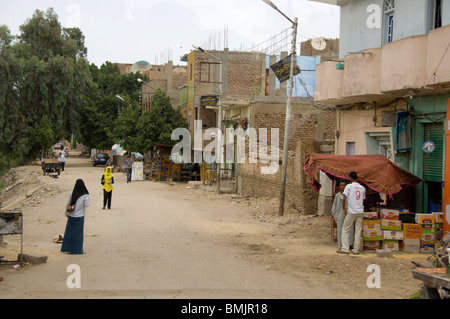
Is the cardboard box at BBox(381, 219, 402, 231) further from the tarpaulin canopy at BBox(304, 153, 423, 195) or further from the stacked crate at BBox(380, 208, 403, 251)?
the tarpaulin canopy at BBox(304, 153, 423, 195)

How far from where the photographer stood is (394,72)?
13383 millimetres

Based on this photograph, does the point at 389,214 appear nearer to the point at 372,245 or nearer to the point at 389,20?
the point at 372,245

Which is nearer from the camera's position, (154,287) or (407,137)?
(154,287)

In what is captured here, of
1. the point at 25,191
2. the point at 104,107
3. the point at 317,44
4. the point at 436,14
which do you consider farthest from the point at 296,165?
the point at 104,107

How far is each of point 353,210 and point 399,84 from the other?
12.3 feet

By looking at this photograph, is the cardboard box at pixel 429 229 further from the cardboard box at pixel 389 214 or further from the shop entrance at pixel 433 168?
the shop entrance at pixel 433 168

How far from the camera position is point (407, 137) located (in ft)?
47.2

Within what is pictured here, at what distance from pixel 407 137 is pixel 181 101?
3374cm

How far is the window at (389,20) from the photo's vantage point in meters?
15.4

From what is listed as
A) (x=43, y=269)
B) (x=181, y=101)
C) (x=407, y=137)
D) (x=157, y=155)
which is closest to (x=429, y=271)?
(x=43, y=269)

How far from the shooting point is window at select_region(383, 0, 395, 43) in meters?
15.4

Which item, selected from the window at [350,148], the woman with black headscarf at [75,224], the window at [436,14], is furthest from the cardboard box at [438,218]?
the woman with black headscarf at [75,224]
